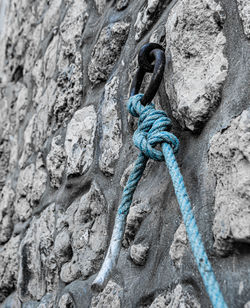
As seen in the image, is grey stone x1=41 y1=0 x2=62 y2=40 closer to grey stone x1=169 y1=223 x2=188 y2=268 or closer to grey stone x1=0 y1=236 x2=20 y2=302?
grey stone x1=0 y1=236 x2=20 y2=302

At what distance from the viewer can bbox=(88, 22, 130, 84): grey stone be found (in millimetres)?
896

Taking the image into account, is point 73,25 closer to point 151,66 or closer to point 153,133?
point 151,66

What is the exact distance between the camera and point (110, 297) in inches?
26.4

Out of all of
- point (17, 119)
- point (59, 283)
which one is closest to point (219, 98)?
point (59, 283)

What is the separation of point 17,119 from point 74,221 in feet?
3.13

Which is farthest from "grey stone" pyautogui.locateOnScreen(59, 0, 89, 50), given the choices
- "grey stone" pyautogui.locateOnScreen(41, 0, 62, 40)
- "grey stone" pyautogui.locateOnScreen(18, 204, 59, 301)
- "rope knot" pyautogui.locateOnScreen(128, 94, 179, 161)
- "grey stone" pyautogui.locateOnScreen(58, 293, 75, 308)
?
"grey stone" pyautogui.locateOnScreen(58, 293, 75, 308)

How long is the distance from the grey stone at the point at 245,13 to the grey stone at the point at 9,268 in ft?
3.51

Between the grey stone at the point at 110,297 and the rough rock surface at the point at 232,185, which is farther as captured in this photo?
the grey stone at the point at 110,297

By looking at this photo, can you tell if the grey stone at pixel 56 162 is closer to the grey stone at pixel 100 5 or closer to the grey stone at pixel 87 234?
the grey stone at pixel 87 234

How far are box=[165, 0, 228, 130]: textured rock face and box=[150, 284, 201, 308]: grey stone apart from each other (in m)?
0.24

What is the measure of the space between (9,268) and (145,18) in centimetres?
97

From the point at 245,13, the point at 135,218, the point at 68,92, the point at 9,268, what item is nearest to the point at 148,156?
the point at 135,218

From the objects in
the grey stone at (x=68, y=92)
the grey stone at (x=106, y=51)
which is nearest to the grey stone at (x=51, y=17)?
the grey stone at (x=68, y=92)

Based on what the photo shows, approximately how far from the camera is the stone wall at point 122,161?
48 cm
